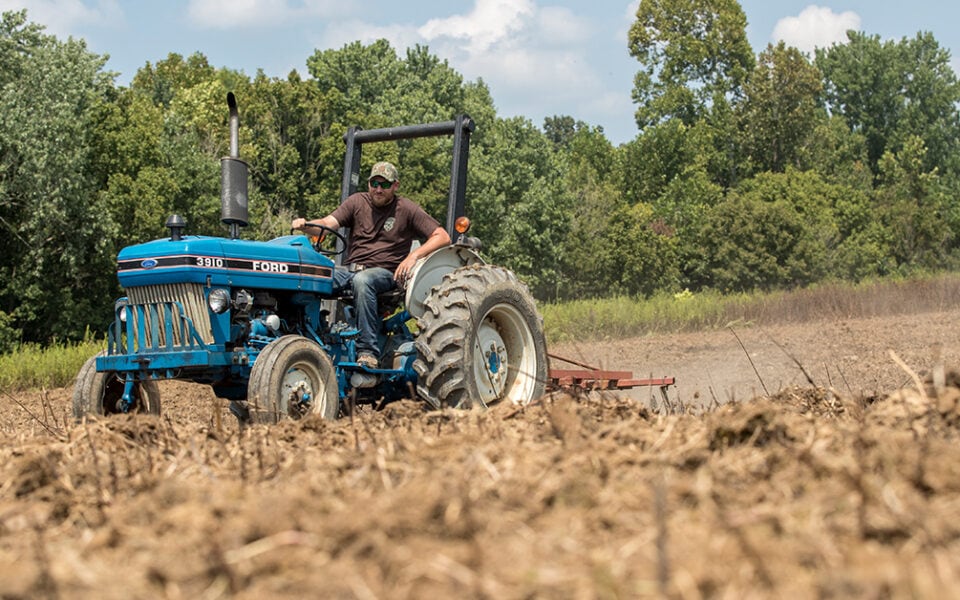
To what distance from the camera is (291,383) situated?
6.60 m

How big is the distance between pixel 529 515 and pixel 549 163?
41922 mm

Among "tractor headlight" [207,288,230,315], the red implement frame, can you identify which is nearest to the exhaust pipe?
"tractor headlight" [207,288,230,315]

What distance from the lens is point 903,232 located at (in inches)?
2015

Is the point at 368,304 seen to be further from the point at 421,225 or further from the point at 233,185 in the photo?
the point at 233,185

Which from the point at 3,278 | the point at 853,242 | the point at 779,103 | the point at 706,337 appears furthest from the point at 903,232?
the point at 3,278

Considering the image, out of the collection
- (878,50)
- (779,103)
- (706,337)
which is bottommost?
(706,337)

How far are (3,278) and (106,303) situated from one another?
2.81 meters

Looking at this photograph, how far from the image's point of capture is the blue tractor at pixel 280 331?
6762mm

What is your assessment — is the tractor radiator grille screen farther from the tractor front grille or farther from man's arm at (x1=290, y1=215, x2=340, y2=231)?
man's arm at (x1=290, y1=215, x2=340, y2=231)

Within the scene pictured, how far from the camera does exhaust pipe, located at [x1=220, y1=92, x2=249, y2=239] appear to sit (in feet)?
22.5

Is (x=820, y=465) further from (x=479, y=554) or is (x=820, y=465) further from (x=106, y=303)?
(x=106, y=303)

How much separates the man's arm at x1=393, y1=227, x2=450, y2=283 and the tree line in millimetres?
18835

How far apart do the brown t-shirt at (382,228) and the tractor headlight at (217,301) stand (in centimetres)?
132

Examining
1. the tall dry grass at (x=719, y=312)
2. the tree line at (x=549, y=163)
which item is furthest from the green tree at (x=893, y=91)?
the tall dry grass at (x=719, y=312)
